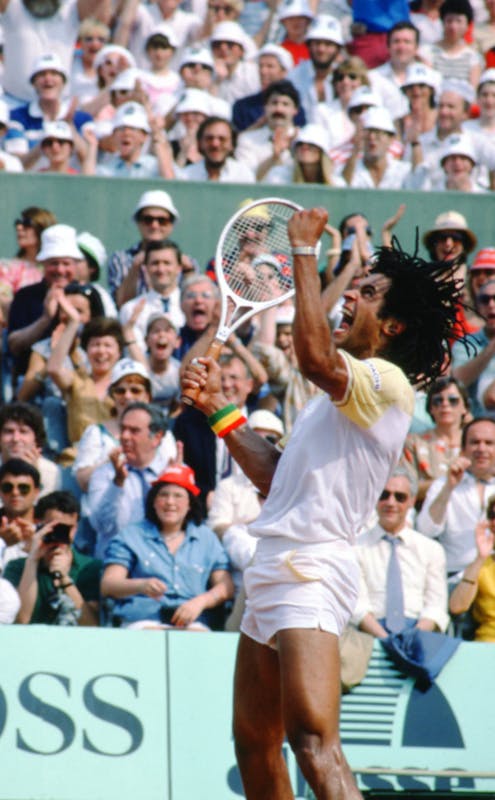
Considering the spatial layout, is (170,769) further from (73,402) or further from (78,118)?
(78,118)

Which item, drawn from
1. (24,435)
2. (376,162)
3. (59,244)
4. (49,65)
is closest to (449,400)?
(24,435)

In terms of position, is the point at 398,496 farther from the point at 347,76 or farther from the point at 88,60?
the point at 88,60

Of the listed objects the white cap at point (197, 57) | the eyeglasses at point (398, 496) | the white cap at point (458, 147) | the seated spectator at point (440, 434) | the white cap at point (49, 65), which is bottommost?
the eyeglasses at point (398, 496)

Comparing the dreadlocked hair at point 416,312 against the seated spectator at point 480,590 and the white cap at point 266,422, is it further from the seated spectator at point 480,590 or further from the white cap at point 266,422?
the white cap at point 266,422

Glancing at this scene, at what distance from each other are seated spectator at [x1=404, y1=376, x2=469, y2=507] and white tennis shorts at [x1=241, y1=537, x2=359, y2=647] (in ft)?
16.5

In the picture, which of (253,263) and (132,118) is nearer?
(253,263)

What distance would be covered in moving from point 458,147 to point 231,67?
2.25 meters

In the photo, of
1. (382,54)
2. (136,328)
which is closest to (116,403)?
(136,328)

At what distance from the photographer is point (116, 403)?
1000 cm

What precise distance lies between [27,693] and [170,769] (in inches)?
30.5

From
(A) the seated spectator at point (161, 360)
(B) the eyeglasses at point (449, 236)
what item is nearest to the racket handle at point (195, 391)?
(A) the seated spectator at point (161, 360)

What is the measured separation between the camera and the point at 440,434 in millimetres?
10406

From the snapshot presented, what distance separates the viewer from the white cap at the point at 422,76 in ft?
45.1

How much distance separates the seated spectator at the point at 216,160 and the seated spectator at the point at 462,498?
12.2 ft
